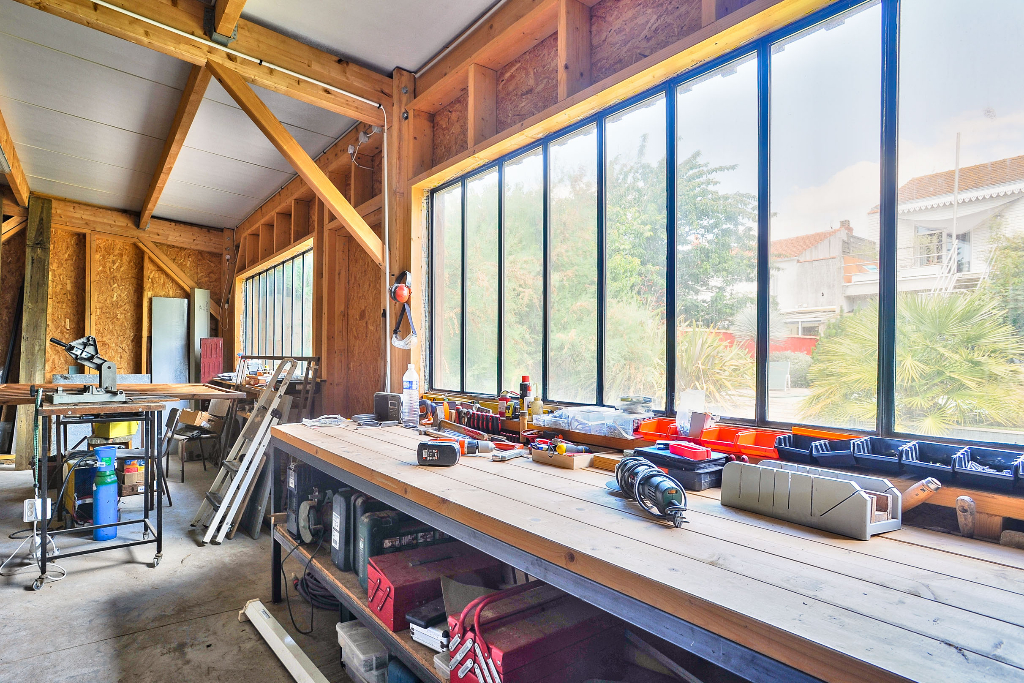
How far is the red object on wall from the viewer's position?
854cm

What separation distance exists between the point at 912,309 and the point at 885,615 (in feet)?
3.76

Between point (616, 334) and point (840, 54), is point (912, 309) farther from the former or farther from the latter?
point (616, 334)

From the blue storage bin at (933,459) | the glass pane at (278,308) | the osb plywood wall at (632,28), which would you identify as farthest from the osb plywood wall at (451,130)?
the glass pane at (278,308)

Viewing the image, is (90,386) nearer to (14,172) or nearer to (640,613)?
(640,613)

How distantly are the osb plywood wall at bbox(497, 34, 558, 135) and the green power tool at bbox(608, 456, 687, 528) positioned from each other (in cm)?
220

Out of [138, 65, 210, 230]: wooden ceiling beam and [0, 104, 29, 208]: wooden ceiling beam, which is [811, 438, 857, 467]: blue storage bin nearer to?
[138, 65, 210, 230]: wooden ceiling beam

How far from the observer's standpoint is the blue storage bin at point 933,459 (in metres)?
1.22

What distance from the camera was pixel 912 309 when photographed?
1.55m

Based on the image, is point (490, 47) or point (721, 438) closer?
point (721, 438)

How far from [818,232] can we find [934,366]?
1.76 ft

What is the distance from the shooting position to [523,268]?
3.12 meters

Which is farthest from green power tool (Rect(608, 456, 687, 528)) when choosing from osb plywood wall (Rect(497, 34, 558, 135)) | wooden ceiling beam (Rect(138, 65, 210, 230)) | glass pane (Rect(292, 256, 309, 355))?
glass pane (Rect(292, 256, 309, 355))

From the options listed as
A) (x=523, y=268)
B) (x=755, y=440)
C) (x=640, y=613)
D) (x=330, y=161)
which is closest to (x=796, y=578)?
(x=640, y=613)

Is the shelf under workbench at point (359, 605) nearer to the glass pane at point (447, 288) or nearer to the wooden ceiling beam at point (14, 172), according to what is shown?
the glass pane at point (447, 288)
